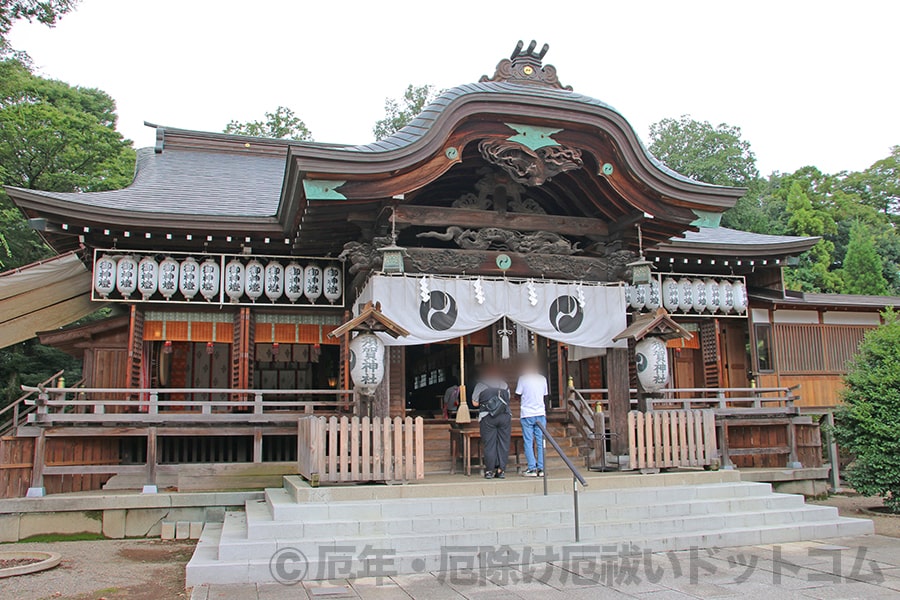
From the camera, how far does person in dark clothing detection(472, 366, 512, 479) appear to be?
32.7 ft

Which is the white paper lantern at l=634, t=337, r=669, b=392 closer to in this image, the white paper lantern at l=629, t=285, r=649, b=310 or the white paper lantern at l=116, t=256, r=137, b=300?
the white paper lantern at l=629, t=285, r=649, b=310

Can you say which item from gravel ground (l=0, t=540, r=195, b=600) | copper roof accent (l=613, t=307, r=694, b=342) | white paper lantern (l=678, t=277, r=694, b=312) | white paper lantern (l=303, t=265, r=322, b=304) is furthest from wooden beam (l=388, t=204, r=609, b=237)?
gravel ground (l=0, t=540, r=195, b=600)

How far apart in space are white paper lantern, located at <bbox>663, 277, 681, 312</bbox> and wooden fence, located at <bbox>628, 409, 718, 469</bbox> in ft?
17.9

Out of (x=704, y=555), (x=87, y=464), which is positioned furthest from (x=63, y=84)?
(x=704, y=555)

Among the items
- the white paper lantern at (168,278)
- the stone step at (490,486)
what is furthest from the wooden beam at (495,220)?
the white paper lantern at (168,278)

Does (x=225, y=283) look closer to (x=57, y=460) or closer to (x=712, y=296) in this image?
(x=57, y=460)

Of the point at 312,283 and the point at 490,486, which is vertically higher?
the point at 312,283

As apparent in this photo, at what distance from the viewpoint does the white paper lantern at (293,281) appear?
13.3 m

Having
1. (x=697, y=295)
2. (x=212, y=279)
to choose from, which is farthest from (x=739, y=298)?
(x=212, y=279)

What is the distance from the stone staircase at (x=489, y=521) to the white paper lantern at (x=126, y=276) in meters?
5.16

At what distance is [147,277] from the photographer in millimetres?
12719

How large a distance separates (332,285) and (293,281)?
75 cm

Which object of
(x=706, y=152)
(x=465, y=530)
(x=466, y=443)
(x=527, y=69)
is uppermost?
(x=706, y=152)

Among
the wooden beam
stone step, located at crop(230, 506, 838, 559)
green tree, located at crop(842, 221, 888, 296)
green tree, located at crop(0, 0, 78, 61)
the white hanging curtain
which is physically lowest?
stone step, located at crop(230, 506, 838, 559)
